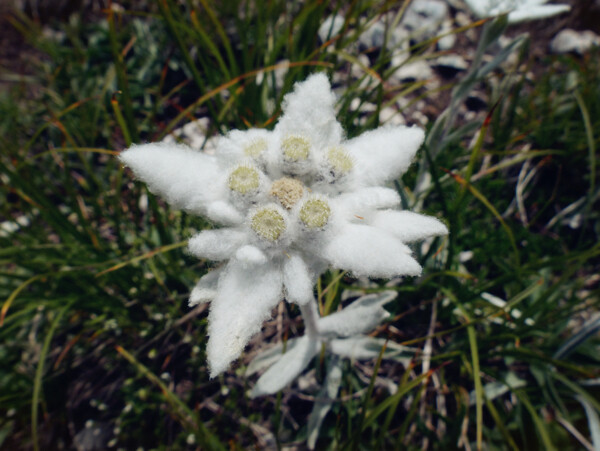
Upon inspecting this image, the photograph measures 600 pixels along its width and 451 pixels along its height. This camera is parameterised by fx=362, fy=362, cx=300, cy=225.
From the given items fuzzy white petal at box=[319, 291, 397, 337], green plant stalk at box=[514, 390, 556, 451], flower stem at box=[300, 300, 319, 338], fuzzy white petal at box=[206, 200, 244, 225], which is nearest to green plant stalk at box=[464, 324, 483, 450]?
green plant stalk at box=[514, 390, 556, 451]

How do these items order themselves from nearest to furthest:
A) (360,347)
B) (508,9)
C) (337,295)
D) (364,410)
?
1. (364,410)
2. (508,9)
3. (360,347)
4. (337,295)

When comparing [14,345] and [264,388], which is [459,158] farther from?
[14,345]

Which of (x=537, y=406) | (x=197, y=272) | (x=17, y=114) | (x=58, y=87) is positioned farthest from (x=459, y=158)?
(x=17, y=114)

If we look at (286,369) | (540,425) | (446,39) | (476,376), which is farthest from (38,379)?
(446,39)

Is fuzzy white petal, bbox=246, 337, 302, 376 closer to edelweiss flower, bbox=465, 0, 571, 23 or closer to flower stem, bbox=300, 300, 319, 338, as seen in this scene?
flower stem, bbox=300, 300, 319, 338

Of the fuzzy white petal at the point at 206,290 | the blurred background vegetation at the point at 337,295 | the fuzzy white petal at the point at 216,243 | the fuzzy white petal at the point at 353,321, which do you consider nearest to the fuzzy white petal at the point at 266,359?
the blurred background vegetation at the point at 337,295

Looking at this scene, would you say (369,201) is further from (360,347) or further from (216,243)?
(360,347)

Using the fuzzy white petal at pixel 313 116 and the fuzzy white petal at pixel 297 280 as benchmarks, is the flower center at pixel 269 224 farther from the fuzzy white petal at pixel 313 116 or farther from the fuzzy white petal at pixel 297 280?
the fuzzy white petal at pixel 313 116
